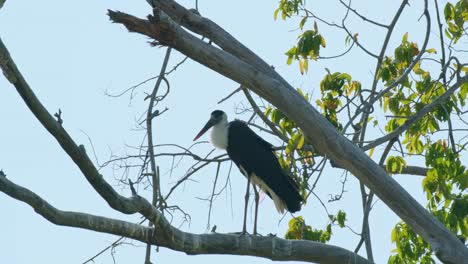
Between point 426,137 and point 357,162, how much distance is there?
1767mm

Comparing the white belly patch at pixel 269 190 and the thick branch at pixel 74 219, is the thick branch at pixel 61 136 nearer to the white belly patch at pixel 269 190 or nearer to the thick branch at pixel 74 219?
the thick branch at pixel 74 219

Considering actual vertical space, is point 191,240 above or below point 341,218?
below

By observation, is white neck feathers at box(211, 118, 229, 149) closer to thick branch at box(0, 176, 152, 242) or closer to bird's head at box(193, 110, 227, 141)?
bird's head at box(193, 110, 227, 141)

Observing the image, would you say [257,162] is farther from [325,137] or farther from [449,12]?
[325,137]

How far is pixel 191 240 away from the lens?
5.76 metres

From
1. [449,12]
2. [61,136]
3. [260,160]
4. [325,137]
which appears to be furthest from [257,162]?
[61,136]

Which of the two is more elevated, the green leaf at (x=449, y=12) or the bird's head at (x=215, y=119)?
the bird's head at (x=215, y=119)

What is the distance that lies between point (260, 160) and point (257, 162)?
47 millimetres

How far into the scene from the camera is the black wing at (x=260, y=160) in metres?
7.77

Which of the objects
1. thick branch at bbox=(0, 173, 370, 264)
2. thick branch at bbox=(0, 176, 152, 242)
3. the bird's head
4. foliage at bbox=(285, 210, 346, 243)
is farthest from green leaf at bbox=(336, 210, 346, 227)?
thick branch at bbox=(0, 176, 152, 242)

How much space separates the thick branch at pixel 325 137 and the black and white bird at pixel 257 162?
5.03 ft

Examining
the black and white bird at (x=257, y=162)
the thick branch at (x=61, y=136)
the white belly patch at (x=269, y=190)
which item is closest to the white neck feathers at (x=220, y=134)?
the black and white bird at (x=257, y=162)

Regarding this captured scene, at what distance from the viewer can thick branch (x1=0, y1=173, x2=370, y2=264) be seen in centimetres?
495

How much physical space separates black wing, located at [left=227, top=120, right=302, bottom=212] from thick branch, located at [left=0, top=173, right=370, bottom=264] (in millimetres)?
1409
